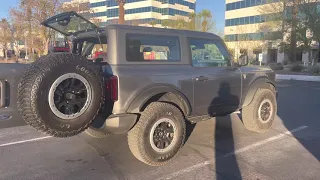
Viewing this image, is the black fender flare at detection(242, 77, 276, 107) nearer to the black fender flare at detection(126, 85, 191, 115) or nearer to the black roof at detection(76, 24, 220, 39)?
the black roof at detection(76, 24, 220, 39)

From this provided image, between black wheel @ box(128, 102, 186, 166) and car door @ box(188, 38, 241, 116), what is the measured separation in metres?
0.52

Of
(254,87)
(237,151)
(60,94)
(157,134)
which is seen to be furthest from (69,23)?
(254,87)

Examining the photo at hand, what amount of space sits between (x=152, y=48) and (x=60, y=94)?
1586 millimetres

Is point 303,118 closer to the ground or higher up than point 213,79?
closer to the ground

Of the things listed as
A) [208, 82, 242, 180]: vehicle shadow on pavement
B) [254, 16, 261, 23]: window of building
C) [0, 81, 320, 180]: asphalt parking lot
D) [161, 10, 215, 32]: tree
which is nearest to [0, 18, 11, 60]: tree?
[161, 10, 215, 32]: tree

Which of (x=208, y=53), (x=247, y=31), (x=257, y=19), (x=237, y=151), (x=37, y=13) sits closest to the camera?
(x=237, y=151)

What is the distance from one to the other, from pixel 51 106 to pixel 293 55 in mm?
33884

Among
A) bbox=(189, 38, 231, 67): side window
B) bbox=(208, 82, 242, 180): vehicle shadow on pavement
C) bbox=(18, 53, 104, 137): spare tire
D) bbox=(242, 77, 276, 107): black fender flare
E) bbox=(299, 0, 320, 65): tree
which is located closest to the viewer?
bbox=(18, 53, 104, 137): spare tire

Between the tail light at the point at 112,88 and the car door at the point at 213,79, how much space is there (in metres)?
1.39

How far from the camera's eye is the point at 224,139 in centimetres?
548

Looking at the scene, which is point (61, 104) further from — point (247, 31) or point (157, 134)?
point (247, 31)

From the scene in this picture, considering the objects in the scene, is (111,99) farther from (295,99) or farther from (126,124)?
(295,99)

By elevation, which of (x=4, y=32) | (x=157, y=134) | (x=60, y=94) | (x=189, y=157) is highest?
(x=4, y=32)

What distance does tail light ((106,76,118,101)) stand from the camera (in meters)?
3.66
